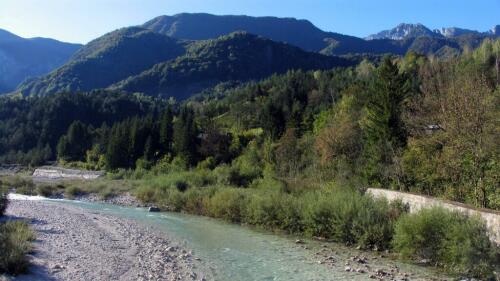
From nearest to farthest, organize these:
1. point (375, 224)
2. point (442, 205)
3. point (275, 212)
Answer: point (442, 205) → point (375, 224) → point (275, 212)

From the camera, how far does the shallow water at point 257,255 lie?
58.8 feet

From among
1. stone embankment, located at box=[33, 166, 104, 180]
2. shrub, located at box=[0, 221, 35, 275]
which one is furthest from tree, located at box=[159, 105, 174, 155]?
shrub, located at box=[0, 221, 35, 275]

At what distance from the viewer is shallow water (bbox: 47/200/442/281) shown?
706 inches

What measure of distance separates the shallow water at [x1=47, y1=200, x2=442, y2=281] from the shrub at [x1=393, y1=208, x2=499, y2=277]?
0.99 metres

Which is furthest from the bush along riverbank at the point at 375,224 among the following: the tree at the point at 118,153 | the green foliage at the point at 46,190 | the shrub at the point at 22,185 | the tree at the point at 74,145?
the tree at the point at 74,145

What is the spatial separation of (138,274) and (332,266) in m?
7.83

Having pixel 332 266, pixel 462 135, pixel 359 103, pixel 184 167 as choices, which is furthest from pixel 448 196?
pixel 184 167

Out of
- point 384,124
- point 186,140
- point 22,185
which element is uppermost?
point 384,124

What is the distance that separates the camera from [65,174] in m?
83.0

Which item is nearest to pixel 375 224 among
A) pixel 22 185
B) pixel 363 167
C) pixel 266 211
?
pixel 266 211

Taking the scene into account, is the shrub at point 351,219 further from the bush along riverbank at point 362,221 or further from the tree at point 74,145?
the tree at point 74,145

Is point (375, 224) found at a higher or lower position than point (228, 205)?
higher

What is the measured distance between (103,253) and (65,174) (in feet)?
224

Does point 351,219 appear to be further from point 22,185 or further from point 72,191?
point 22,185
